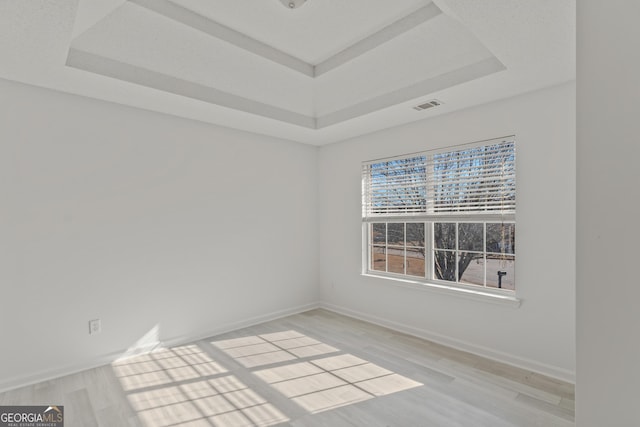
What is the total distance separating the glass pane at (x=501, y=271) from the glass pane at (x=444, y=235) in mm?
402

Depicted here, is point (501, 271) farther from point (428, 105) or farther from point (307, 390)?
point (307, 390)

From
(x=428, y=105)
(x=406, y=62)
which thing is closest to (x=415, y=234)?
(x=428, y=105)

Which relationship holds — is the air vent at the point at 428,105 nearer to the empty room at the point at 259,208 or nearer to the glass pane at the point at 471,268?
the empty room at the point at 259,208

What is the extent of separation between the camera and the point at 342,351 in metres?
3.16

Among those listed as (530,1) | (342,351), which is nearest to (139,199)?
(342,351)

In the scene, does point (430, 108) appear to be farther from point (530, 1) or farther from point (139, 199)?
point (139, 199)

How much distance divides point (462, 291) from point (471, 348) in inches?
22.1

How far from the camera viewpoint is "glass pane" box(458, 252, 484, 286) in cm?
315

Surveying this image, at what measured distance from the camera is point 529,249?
275cm

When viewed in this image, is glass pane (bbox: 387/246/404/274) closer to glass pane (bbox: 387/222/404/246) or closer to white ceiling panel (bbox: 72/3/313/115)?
glass pane (bbox: 387/222/404/246)

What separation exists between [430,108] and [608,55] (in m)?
2.13

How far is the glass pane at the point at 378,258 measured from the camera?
404 centimetres

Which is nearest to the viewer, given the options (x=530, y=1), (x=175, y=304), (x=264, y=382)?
(x=530, y=1)

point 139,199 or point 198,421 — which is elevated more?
point 139,199
